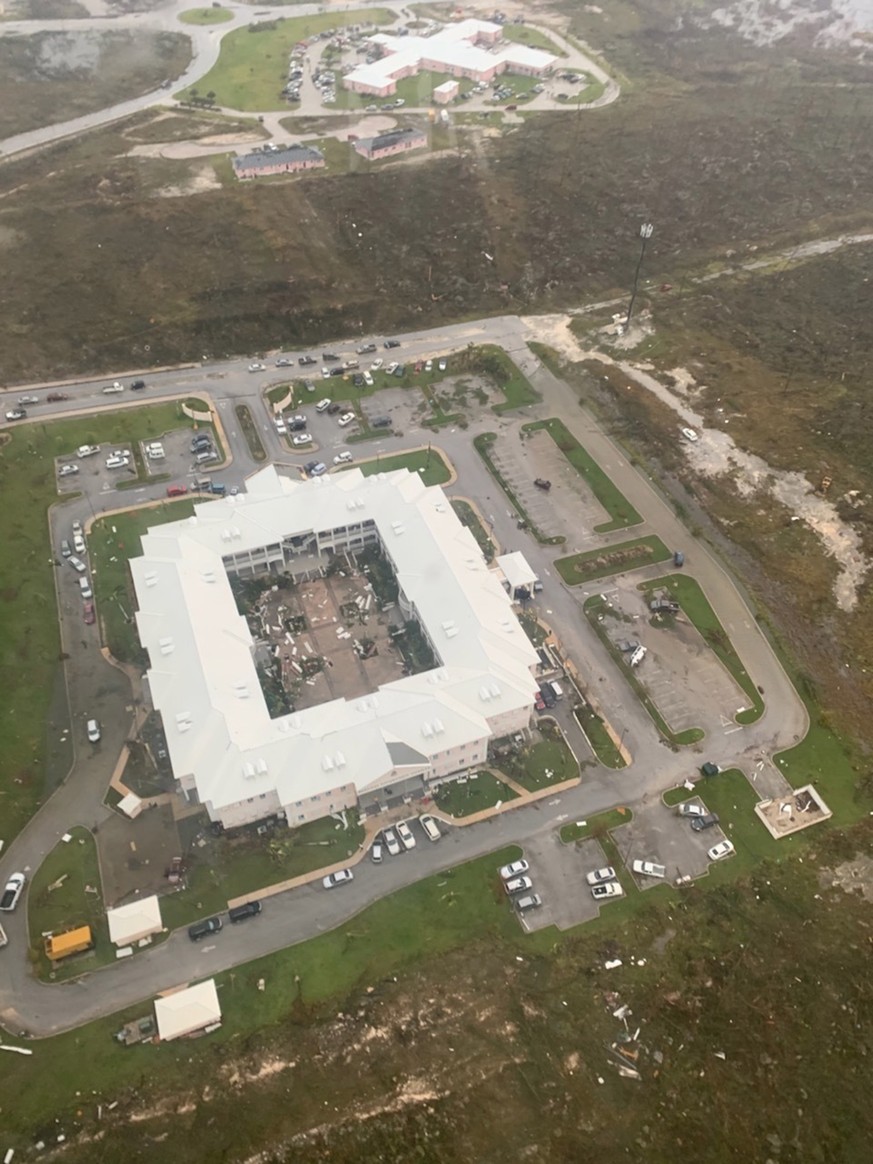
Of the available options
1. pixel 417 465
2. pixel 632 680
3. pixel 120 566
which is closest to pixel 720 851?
pixel 632 680

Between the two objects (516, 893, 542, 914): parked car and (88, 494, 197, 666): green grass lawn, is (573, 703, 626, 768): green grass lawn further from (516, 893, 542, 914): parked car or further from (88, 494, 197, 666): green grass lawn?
(88, 494, 197, 666): green grass lawn

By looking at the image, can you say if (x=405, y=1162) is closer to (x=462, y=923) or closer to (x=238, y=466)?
(x=462, y=923)

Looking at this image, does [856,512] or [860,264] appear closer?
[856,512]

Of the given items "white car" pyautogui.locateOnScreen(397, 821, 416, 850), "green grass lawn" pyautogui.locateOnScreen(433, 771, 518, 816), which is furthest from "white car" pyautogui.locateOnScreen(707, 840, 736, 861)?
"white car" pyautogui.locateOnScreen(397, 821, 416, 850)

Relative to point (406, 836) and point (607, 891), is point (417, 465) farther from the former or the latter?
point (607, 891)

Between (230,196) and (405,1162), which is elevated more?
(230,196)

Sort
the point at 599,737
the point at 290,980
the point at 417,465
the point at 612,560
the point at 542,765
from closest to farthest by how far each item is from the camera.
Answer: the point at 290,980
the point at 542,765
the point at 599,737
the point at 612,560
the point at 417,465

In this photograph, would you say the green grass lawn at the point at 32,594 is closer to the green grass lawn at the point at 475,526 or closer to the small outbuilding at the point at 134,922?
the small outbuilding at the point at 134,922

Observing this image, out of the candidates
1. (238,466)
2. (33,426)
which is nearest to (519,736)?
(238,466)
